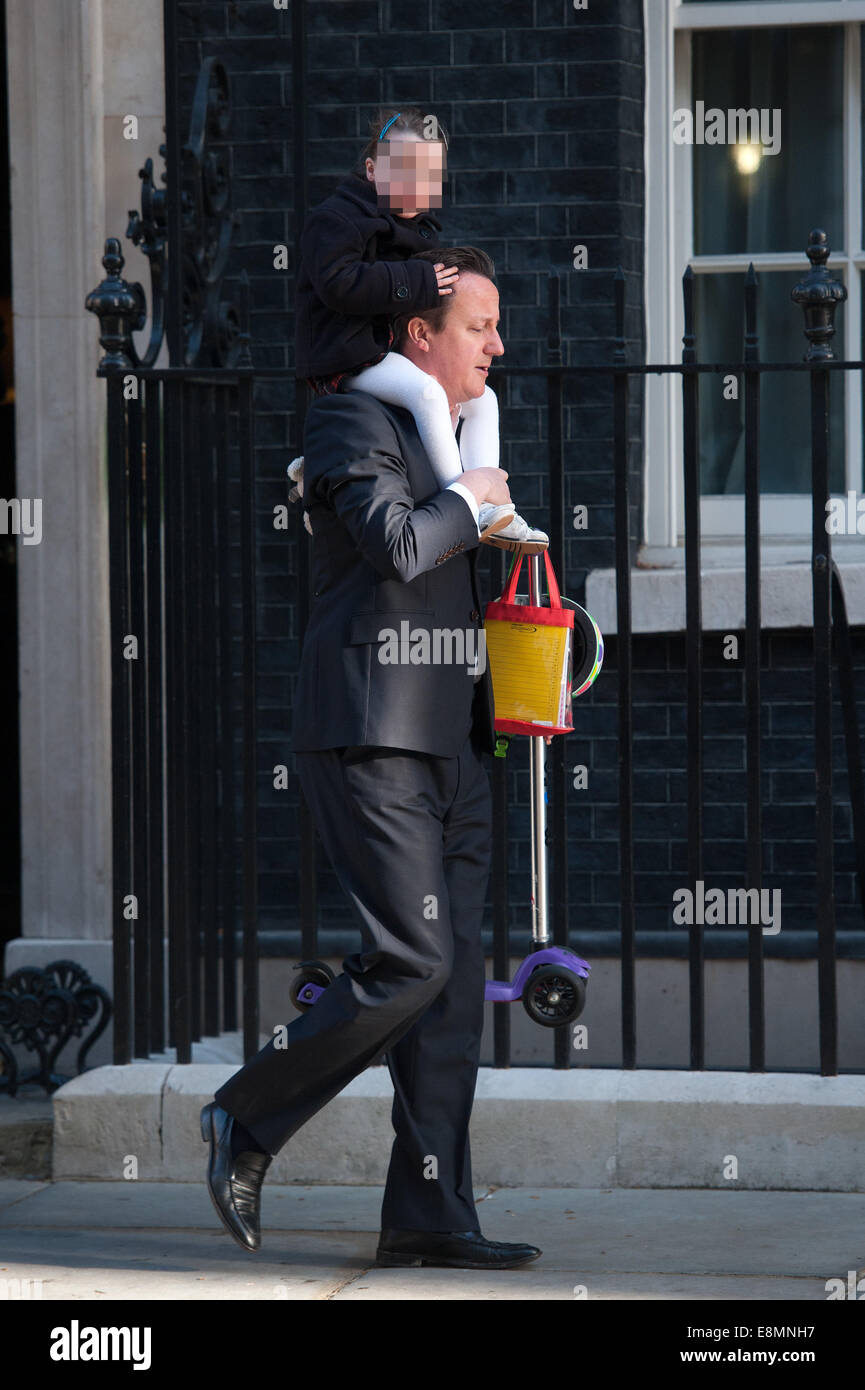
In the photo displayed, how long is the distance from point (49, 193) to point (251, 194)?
672 mm

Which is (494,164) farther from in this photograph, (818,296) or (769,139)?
(818,296)

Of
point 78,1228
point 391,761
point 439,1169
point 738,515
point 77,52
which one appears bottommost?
point 78,1228

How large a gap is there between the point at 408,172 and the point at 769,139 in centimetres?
285

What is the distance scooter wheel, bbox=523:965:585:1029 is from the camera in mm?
4461

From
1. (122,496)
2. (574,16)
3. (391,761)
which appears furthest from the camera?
(574,16)

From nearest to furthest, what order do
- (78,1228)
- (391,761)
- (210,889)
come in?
(391,761) < (78,1228) < (210,889)

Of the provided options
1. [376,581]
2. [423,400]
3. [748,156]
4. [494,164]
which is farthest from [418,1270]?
[748,156]

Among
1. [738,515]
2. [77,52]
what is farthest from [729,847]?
[77,52]

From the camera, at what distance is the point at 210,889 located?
5.40 metres

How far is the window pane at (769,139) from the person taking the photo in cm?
645

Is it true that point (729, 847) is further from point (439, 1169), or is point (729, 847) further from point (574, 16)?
point (574, 16)

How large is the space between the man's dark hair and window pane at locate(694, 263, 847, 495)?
101 inches

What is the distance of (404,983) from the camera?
3.84 m

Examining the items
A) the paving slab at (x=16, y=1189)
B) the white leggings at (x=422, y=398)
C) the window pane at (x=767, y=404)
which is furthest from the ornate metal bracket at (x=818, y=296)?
the paving slab at (x=16, y=1189)
